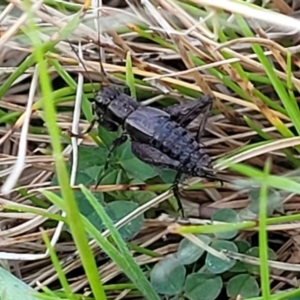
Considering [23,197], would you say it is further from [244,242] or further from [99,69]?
[244,242]

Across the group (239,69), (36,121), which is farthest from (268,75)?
(36,121)

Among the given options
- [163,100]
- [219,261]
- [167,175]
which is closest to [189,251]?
[219,261]

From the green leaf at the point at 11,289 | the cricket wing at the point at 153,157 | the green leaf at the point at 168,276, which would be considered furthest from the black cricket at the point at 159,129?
the green leaf at the point at 11,289

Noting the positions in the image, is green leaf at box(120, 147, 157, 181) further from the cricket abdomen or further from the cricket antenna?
the cricket antenna

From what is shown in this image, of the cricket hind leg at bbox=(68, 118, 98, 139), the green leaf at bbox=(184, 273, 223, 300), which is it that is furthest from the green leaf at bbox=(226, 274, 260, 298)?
the cricket hind leg at bbox=(68, 118, 98, 139)

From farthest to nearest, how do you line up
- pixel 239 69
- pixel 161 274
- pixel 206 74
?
pixel 206 74
pixel 239 69
pixel 161 274

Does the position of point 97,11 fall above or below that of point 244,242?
above

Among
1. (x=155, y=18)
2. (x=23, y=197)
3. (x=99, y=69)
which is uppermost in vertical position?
(x=155, y=18)

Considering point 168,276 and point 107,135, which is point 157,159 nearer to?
point 107,135
